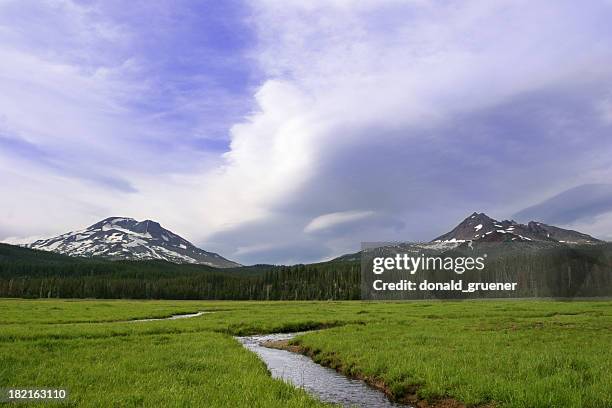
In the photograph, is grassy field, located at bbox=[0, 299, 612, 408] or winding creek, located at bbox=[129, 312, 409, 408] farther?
winding creek, located at bbox=[129, 312, 409, 408]

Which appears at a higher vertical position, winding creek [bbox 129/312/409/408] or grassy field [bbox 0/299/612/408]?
grassy field [bbox 0/299/612/408]

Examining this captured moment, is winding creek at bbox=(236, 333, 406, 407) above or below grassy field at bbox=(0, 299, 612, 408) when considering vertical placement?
below

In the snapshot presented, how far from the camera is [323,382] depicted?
2166 centimetres

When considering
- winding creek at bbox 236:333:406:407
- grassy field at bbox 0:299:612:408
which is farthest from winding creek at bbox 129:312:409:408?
grassy field at bbox 0:299:612:408

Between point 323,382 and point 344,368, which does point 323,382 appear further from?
point 344,368

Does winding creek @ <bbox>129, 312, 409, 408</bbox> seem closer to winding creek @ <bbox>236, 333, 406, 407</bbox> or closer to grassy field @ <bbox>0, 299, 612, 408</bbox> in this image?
winding creek @ <bbox>236, 333, 406, 407</bbox>

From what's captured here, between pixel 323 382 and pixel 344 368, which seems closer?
pixel 323 382

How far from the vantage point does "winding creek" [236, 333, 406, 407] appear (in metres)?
18.1

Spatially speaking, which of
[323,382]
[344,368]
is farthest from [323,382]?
[344,368]

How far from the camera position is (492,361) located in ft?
68.2

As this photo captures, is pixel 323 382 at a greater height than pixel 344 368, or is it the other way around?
pixel 344 368

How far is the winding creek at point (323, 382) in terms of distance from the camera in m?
18.1

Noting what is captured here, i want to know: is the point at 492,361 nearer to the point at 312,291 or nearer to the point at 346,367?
the point at 346,367

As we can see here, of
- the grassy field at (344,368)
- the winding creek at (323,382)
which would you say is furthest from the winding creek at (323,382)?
the grassy field at (344,368)
